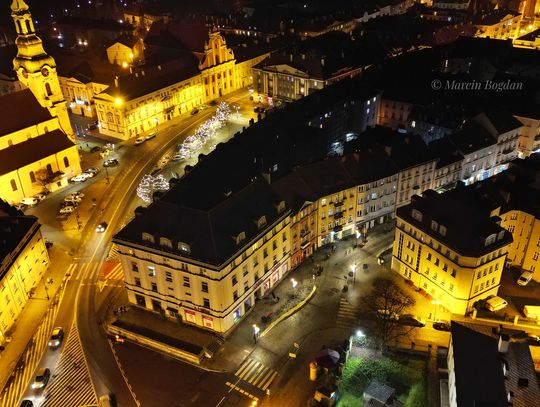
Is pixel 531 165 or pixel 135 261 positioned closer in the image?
pixel 135 261

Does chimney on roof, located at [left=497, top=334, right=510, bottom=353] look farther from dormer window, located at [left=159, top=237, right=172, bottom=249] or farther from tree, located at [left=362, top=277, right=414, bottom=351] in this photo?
dormer window, located at [left=159, top=237, right=172, bottom=249]

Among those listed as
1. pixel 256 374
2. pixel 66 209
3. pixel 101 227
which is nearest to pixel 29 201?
pixel 66 209

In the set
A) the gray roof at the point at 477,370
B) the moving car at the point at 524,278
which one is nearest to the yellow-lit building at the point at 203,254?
the gray roof at the point at 477,370

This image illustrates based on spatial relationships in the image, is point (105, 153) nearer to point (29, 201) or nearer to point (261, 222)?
point (29, 201)

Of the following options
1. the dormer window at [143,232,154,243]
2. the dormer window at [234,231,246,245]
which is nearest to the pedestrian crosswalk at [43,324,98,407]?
the dormer window at [143,232,154,243]

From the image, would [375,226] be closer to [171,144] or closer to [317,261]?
[317,261]

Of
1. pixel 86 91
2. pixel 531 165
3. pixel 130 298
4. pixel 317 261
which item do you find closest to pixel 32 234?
pixel 130 298
